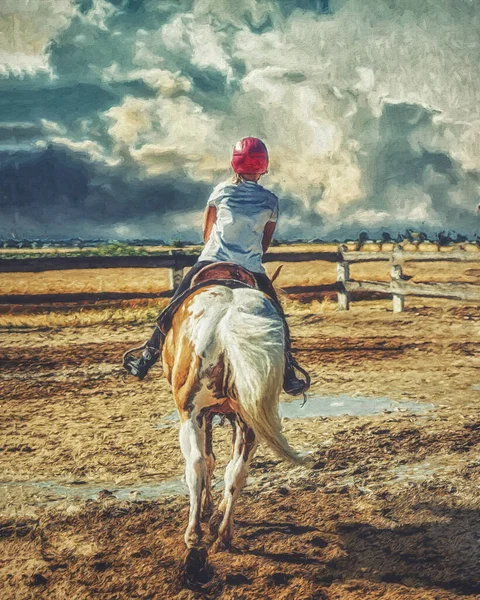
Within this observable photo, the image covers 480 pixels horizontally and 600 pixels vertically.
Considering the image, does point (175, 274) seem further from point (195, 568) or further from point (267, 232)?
point (195, 568)

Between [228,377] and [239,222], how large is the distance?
2.98ft

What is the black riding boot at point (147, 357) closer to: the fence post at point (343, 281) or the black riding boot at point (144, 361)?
the black riding boot at point (144, 361)

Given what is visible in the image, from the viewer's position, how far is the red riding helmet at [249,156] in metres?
3.37

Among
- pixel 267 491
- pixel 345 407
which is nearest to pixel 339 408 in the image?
A: pixel 345 407

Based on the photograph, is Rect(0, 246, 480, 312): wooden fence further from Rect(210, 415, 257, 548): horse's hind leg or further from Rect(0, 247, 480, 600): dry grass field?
Rect(210, 415, 257, 548): horse's hind leg

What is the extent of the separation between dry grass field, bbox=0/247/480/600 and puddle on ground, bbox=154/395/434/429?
30mm

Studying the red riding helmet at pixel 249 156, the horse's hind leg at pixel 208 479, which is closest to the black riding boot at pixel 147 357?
the horse's hind leg at pixel 208 479

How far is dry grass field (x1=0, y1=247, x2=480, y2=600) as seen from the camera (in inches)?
113

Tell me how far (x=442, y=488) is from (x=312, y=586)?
151cm

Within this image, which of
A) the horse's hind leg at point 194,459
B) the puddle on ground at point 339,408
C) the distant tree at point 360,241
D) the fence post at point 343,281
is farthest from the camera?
the distant tree at point 360,241

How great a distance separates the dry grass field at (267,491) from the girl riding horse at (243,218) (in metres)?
0.92

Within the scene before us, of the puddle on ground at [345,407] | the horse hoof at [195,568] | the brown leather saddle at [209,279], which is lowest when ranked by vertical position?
the puddle on ground at [345,407]

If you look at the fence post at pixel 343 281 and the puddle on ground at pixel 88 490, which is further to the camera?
the fence post at pixel 343 281

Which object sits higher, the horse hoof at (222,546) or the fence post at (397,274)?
the fence post at (397,274)
